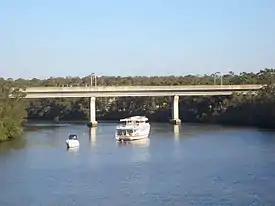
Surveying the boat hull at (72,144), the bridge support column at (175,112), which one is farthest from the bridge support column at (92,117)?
the boat hull at (72,144)

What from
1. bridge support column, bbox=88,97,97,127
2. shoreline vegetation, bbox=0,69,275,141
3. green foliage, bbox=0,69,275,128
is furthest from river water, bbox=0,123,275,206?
green foliage, bbox=0,69,275,128

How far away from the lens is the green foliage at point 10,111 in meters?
63.0

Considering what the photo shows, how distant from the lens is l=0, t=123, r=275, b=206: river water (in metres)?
30.4

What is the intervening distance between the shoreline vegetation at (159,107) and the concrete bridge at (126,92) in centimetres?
231

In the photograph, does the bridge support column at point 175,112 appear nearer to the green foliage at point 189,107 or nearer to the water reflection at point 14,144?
the green foliage at point 189,107

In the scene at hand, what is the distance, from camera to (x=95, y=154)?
49.2 metres

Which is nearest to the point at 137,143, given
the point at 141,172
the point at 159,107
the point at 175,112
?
the point at 141,172

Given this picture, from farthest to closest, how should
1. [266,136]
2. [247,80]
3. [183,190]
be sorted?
[247,80] < [266,136] < [183,190]

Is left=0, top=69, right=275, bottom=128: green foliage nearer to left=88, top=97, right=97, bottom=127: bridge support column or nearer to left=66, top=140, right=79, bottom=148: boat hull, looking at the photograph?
left=88, top=97, right=97, bottom=127: bridge support column

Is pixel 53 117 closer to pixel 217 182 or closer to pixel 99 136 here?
pixel 99 136

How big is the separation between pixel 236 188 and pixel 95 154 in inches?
744

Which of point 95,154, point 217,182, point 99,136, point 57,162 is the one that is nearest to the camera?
point 217,182

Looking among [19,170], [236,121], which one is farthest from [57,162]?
[236,121]

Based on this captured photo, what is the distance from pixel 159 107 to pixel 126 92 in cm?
1612
